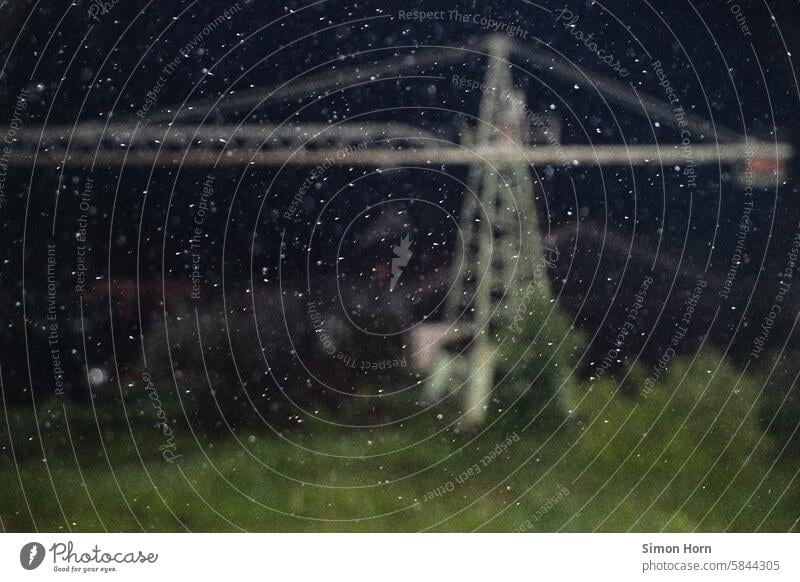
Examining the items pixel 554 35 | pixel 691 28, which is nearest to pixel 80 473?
pixel 554 35

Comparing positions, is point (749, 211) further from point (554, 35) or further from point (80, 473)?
point (80, 473)

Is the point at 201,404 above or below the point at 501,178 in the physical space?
below

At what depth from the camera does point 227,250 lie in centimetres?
108

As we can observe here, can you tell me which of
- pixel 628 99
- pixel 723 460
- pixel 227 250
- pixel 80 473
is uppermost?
pixel 628 99

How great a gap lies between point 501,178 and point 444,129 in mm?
84

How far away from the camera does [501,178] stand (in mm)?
1097

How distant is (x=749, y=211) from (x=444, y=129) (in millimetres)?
359

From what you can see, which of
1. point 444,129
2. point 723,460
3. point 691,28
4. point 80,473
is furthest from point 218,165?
point 723,460
